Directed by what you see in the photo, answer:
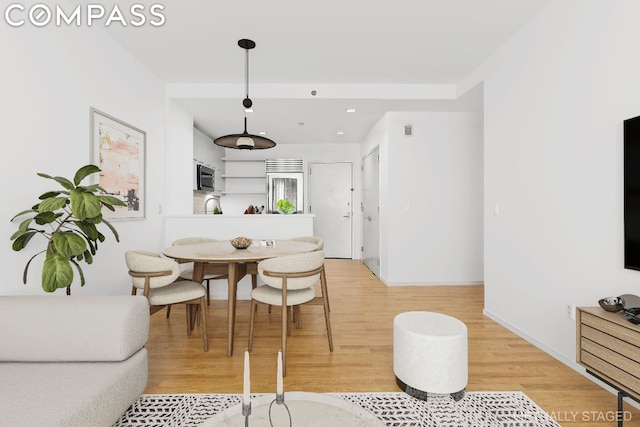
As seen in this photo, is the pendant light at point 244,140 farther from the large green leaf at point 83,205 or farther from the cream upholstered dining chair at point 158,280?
the large green leaf at point 83,205

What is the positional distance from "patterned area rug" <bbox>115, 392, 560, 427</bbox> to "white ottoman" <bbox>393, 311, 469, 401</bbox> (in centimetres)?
9

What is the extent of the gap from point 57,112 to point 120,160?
0.81 m

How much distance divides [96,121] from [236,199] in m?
4.29

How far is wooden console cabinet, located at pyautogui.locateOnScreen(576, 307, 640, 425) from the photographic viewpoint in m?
1.47

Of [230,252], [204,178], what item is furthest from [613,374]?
[204,178]

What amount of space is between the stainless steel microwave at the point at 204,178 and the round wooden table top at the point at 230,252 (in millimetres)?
2493

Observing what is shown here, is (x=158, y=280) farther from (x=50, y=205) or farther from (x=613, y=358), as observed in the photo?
(x=613, y=358)

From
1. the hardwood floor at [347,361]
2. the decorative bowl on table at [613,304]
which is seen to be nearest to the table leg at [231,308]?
the hardwood floor at [347,361]


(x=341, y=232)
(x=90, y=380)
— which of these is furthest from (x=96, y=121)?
(x=341, y=232)

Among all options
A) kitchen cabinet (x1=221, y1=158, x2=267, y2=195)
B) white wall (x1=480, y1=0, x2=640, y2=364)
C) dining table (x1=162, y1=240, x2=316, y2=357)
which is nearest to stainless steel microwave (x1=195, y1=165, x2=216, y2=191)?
kitchen cabinet (x1=221, y1=158, x2=267, y2=195)

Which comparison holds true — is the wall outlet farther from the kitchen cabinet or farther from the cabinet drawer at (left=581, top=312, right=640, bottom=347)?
the kitchen cabinet

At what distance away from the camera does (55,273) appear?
173 cm

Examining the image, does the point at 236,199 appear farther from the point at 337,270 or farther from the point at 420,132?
the point at 420,132

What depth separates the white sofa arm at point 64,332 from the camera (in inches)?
61.1
